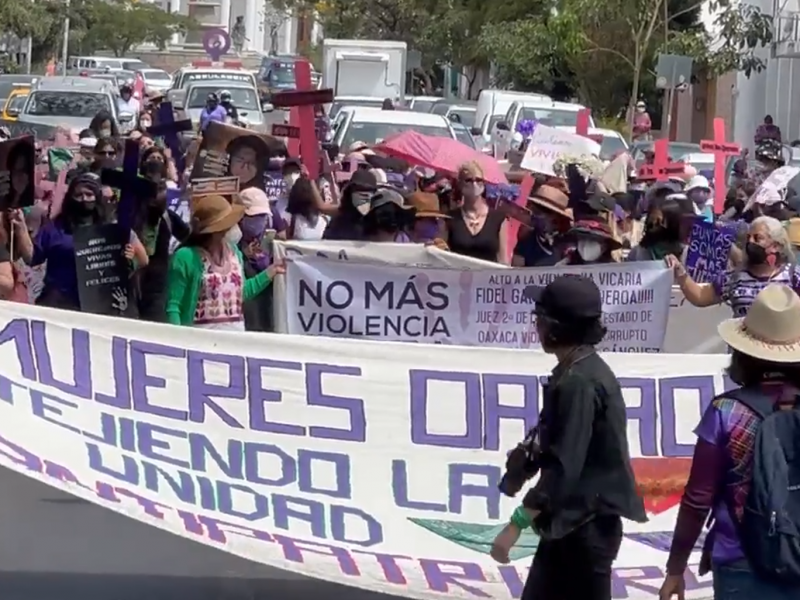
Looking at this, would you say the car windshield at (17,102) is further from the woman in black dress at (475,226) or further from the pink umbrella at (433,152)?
the woman in black dress at (475,226)

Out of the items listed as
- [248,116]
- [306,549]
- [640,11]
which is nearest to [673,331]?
[306,549]

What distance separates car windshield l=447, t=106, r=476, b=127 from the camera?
3300cm

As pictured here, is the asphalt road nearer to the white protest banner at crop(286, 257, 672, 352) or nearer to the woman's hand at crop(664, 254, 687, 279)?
the white protest banner at crop(286, 257, 672, 352)

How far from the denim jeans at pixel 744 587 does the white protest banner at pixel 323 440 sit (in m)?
1.94

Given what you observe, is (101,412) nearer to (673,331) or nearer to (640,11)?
(673,331)

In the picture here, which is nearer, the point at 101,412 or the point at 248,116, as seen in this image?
the point at 101,412

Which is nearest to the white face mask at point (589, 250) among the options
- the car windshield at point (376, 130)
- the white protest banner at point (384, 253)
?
the white protest banner at point (384, 253)

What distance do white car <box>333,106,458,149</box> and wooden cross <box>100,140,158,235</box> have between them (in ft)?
40.1

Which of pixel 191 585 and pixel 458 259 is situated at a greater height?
pixel 458 259

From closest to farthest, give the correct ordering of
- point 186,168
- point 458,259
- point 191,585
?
point 191,585 → point 458,259 → point 186,168

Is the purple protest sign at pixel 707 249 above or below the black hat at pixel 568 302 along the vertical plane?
below

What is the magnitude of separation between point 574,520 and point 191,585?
8.99ft

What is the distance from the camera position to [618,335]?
930 centimetres

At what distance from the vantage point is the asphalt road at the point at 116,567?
7.40 m
